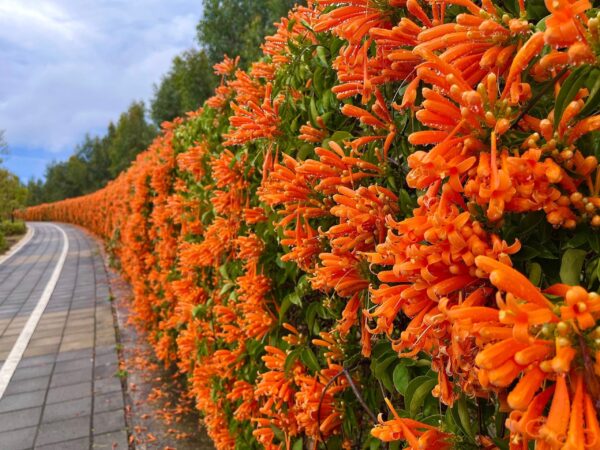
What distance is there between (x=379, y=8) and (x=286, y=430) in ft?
5.80

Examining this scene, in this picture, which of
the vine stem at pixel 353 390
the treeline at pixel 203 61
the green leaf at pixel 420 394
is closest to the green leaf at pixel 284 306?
the vine stem at pixel 353 390

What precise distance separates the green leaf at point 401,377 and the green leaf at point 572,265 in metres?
0.61

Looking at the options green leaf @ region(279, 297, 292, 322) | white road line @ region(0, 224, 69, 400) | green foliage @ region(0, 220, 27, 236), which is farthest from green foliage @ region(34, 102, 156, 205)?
green leaf @ region(279, 297, 292, 322)

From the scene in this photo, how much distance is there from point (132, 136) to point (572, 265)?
1609 inches

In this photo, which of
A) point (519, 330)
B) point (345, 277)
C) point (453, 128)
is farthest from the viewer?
point (345, 277)

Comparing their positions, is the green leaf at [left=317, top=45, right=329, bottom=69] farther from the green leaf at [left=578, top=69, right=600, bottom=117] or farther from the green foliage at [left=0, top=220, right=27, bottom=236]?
the green foliage at [left=0, top=220, right=27, bottom=236]

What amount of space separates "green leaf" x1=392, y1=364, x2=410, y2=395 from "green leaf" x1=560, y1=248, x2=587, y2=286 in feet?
2.00

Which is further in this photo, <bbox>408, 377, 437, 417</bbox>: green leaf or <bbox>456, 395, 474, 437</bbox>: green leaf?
<bbox>408, 377, 437, 417</bbox>: green leaf

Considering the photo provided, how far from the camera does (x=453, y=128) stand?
30.5 inches

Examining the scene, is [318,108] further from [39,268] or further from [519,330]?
[39,268]

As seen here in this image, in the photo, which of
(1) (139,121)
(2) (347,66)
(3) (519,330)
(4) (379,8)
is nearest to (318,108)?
(2) (347,66)

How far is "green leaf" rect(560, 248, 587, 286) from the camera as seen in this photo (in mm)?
768

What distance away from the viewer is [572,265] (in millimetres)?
774

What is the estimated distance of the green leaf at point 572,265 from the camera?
30.2 inches
